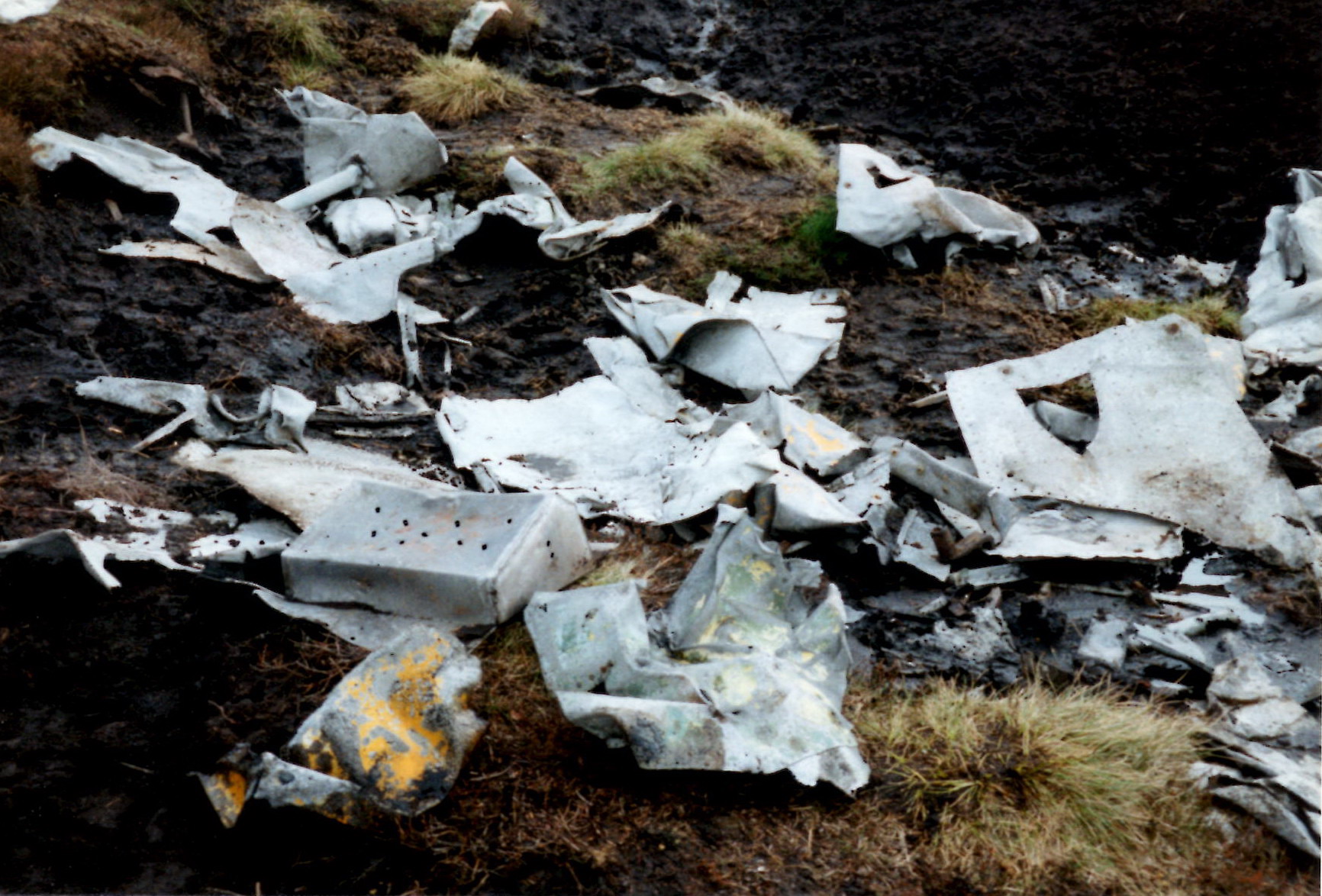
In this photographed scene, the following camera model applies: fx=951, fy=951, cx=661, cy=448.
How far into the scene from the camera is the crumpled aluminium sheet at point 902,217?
15.7 ft

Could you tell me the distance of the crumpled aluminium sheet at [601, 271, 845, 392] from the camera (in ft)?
13.5

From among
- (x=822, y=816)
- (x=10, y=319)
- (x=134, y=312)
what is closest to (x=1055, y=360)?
(x=822, y=816)

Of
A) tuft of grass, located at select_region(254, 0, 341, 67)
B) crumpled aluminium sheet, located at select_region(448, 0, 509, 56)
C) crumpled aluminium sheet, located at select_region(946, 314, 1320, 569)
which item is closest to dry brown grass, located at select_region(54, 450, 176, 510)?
crumpled aluminium sheet, located at select_region(946, 314, 1320, 569)

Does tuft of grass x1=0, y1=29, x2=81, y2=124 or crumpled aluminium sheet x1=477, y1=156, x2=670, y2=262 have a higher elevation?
tuft of grass x1=0, y1=29, x2=81, y2=124

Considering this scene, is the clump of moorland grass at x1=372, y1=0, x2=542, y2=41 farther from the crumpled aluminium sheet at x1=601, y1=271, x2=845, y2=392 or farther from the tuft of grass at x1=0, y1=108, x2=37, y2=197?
the crumpled aluminium sheet at x1=601, y1=271, x2=845, y2=392

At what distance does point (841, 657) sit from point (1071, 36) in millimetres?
6126

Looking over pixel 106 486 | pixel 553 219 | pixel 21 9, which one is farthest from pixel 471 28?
pixel 106 486

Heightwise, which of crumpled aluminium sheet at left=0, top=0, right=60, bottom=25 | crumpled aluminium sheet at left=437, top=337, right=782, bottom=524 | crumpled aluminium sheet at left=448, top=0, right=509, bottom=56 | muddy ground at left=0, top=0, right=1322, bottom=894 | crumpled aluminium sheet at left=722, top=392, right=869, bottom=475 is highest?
crumpled aluminium sheet at left=0, top=0, right=60, bottom=25

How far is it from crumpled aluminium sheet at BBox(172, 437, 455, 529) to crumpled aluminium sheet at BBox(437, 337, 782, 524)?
0.91 ft

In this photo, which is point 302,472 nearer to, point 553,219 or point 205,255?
point 205,255

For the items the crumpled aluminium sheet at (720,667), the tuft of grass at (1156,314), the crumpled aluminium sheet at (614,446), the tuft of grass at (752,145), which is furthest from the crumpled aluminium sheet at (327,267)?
the tuft of grass at (1156,314)

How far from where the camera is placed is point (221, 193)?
15.8 feet

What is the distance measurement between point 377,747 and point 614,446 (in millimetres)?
1813

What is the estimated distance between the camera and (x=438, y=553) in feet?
8.68
